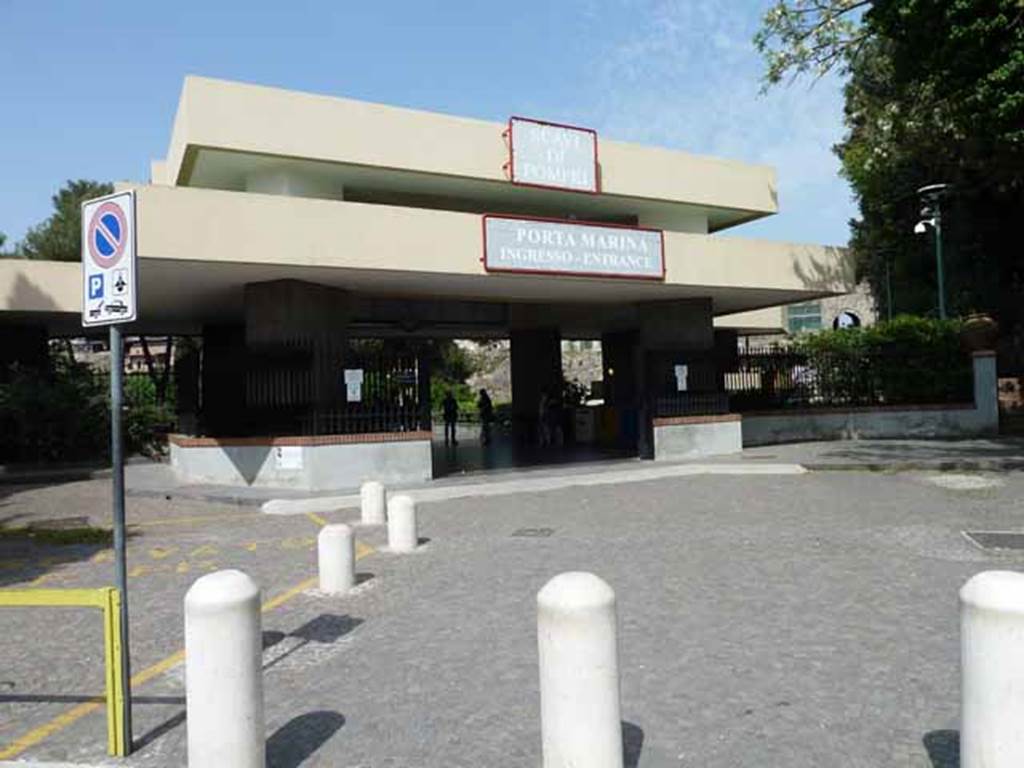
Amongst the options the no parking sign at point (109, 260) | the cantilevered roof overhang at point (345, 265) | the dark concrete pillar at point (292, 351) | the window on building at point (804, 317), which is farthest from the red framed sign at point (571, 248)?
the window on building at point (804, 317)

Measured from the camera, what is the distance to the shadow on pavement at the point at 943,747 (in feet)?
12.2

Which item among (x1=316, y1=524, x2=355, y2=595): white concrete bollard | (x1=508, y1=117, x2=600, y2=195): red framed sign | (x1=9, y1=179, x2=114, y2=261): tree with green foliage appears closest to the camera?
(x1=316, y1=524, x2=355, y2=595): white concrete bollard

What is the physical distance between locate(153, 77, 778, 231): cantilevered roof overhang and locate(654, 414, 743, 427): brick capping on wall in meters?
4.95

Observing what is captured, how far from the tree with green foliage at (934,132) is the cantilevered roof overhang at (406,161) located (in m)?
3.16

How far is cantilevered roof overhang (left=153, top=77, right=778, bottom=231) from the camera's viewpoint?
14.5 m

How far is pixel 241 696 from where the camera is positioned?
12.4 feet

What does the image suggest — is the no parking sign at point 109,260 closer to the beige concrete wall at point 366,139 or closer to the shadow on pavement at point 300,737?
the shadow on pavement at point 300,737

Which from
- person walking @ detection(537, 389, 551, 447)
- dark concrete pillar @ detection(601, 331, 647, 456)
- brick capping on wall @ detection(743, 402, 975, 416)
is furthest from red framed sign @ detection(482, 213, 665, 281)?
person walking @ detection(537, 389, 551, 447)

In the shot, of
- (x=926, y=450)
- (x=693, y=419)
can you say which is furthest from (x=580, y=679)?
(x=926, y=450)

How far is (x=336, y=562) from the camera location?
7.57m

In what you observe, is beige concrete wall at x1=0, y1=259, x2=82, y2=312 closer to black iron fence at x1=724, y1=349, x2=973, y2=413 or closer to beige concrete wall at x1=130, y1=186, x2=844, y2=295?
beige concrete wall at x1=130, y1=186, x2=844, y2=295

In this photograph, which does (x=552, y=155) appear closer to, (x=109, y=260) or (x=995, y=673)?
(x=109, y=260)

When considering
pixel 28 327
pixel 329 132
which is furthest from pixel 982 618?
pixel 28 327

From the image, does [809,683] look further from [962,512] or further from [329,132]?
[329,132]
